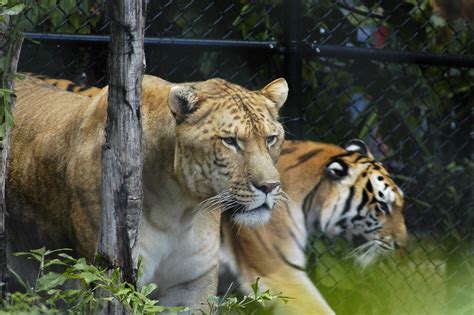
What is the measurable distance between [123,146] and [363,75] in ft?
9.52

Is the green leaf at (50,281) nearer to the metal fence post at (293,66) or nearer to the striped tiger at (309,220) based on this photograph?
the striped tiger at (309,220)

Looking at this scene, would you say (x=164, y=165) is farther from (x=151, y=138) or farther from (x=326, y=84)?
(x=326, y=84)

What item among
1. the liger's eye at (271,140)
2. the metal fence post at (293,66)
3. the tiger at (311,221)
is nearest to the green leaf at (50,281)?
the liger's eye at (271,140)

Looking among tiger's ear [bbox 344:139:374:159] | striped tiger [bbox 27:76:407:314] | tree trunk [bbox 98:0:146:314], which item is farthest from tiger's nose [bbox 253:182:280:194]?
tiger's ear [bbox 344:139:374:159]

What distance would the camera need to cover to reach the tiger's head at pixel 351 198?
504 cm

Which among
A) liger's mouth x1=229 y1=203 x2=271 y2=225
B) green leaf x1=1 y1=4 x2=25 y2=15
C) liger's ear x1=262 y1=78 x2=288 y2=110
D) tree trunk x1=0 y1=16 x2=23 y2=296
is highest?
green leaf x1=1 y1=4 x2=25 y2=15

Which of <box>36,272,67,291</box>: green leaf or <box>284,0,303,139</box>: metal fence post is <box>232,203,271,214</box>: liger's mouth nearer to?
<box>36,272,67,291</box>: green leaf

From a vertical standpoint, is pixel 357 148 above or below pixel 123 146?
below

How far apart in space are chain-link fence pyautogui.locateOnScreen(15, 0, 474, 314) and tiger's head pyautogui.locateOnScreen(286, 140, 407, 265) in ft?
0.86

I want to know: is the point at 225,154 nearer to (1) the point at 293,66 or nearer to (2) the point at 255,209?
(2) the point at 255,209

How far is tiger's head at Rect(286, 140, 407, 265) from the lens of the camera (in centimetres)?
504

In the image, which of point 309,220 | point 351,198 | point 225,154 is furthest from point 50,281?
point 351,198

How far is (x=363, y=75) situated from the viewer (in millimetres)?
5965

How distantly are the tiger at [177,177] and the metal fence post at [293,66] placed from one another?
3.99 feet
